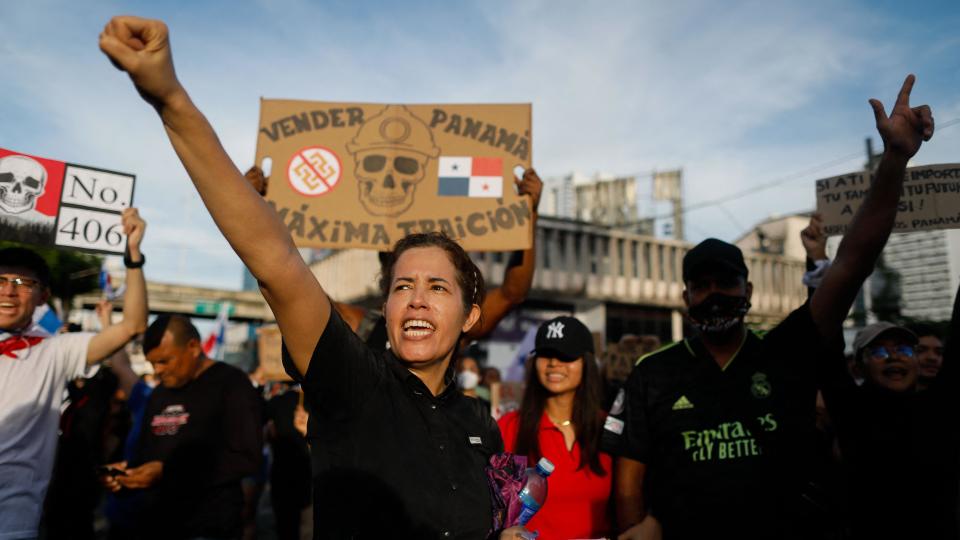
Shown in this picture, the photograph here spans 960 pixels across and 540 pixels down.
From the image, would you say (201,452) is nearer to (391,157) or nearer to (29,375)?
(29,375)

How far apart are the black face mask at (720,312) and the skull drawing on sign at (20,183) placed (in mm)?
3497

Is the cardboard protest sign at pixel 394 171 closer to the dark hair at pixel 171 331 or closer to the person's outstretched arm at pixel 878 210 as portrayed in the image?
the dark hair at pixel 171 331

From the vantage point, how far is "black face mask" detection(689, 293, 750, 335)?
2813mm

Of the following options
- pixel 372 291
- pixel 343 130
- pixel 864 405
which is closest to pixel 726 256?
pixel 864 405

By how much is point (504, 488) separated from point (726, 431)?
1.24 meters

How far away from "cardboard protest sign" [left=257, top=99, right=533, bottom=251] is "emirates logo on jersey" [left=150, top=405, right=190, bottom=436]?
4.11 ft

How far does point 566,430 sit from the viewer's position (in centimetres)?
357

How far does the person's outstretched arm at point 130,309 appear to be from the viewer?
3.45m

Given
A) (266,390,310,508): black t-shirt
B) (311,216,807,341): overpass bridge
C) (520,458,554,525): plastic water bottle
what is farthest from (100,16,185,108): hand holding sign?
(311,216,807,341): overpass bridge

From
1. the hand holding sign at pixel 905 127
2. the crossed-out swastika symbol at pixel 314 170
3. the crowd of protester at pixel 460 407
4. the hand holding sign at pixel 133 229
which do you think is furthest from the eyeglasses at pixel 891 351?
the hand holding sign at pixel 133 229

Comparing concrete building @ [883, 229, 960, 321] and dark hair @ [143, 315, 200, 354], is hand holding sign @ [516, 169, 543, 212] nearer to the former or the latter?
dark hair @ [143, 315, 200, 354]

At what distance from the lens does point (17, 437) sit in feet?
9.74

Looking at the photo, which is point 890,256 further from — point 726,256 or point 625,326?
point 726,256

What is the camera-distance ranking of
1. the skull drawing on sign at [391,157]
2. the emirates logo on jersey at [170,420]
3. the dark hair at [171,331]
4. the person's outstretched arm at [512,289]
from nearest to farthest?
the person's outstretched arm at [512,289] < the emirates logo on jersey at [170,420] < the dark hair at [171,331] < the skull drawing on sign at [391,157]
